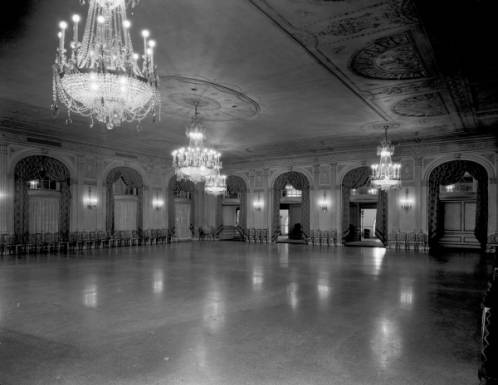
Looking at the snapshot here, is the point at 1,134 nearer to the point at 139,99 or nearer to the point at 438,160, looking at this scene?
the point at 139,99

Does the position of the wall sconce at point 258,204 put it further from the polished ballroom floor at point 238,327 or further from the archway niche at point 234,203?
the polished ballroom floor at point 238,327

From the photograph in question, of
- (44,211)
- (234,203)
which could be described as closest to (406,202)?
(234,203)

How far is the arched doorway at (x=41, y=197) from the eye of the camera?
1258cm

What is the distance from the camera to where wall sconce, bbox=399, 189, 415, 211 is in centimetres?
1416

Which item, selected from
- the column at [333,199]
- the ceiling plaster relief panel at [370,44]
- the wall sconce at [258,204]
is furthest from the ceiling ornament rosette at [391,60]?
the wall sconce at [258,204]

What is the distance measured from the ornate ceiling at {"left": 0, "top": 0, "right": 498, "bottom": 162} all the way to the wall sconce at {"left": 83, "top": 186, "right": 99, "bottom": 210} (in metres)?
3.17

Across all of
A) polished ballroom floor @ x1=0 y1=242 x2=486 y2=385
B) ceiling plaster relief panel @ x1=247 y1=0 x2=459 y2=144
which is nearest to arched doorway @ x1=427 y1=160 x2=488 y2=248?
ceiling plaster relief panel @ x1=247 y1=0 x2=459 y2=144

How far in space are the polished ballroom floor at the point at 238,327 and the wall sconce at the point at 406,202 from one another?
5.93 metres

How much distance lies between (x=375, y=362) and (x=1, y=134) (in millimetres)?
13028

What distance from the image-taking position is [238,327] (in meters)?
4.44

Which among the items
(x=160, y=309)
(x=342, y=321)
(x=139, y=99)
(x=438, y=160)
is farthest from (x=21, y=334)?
(x=438, y=160)

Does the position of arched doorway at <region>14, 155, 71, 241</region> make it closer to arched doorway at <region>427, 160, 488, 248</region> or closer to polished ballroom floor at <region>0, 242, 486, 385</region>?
polished ballroom floor at <region>0, 242, 486, 385</region>

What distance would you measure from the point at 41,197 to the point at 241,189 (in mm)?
8681

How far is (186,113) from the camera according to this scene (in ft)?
32.3
